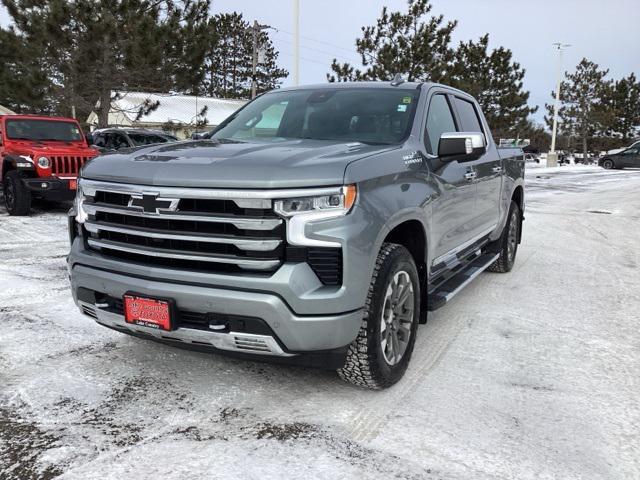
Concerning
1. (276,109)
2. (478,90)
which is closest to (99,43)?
(276,109)

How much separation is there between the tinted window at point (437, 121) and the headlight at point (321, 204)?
132 centimetres

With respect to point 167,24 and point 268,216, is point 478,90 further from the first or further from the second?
point 268,216

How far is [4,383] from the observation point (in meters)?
3.37

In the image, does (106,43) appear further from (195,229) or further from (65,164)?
(195,229)

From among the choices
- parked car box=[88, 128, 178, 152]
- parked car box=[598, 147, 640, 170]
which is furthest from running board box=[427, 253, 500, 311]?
parked car box=[598, 147, 640, 170]

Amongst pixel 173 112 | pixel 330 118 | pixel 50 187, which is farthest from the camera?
pixel 173 112

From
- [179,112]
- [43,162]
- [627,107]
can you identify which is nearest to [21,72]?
[43,162]

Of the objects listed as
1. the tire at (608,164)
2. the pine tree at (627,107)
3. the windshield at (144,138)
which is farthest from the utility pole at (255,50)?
the pine tree at (627,107)

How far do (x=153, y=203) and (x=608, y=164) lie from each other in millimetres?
38083

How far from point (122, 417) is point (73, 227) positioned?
4.12 feet

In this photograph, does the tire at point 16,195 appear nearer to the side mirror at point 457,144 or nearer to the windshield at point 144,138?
the windshield at point 144,138

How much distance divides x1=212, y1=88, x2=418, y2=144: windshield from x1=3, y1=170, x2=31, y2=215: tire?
683 cm

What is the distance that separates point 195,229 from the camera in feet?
9.55

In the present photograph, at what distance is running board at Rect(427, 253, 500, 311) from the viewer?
155 inches
